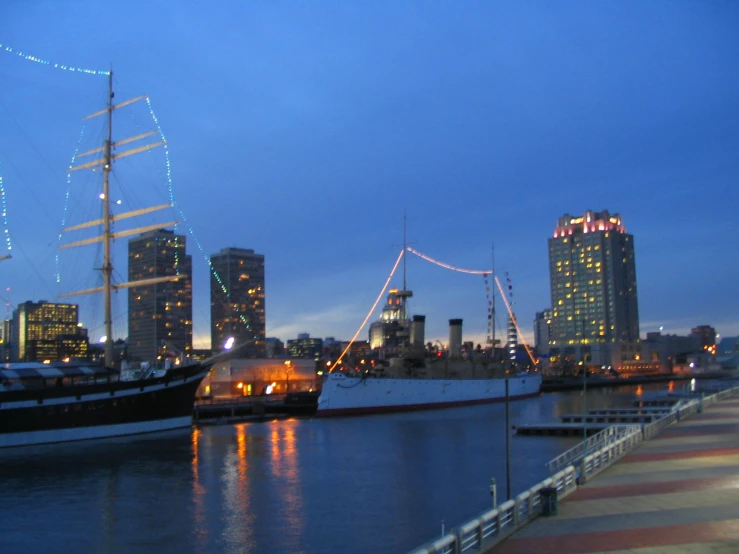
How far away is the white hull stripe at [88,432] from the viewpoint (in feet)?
132

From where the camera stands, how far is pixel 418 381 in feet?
217

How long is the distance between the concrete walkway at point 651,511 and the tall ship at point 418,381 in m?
34.0

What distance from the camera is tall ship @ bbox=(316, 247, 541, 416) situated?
2381 inches

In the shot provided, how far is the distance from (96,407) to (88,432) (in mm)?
1526

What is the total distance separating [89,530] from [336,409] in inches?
1584

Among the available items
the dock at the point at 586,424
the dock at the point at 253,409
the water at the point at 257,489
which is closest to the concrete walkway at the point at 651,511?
the water at the point at 257,489

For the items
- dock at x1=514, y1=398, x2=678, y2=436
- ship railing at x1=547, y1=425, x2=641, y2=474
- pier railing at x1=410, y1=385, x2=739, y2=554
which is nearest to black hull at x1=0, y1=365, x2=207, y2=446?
dock at x1=514, y1=398, x2=678, y2=436

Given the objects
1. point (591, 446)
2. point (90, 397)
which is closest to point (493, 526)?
point (591, 446)

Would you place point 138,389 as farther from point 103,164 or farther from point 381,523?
point 381,523

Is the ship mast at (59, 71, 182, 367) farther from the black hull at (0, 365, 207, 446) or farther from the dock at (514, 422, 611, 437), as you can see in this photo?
the dock at (514, 422, 611, 437)

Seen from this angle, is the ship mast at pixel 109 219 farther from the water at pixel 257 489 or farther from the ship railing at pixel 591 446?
the ship railing at pixel 591 446

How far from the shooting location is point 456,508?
21.3 m

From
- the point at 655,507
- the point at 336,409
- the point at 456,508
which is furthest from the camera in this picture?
the point at 336,409

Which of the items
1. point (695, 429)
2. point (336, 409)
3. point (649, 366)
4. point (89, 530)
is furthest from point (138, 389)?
point (649, 366)
